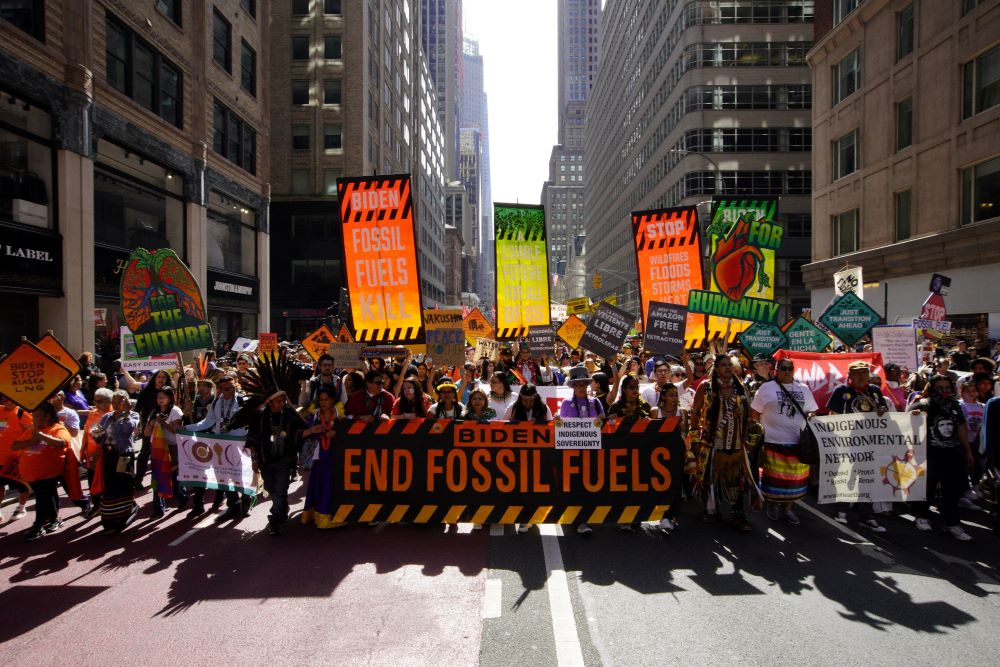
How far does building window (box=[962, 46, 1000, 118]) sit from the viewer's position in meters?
20.9

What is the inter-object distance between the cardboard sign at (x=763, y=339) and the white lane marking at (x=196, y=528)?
876cm

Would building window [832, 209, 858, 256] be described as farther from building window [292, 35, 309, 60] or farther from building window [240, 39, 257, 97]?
building window [292, 35, 309, 60]

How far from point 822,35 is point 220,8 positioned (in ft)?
99.5

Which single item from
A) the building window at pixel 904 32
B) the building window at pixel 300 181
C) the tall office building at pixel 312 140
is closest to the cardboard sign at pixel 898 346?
the building window at pixel 904 32

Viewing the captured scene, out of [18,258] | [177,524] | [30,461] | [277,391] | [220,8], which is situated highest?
[220,8]

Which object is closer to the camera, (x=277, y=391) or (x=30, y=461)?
(x=30, y=461)

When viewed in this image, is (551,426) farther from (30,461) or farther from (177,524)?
(30,461)

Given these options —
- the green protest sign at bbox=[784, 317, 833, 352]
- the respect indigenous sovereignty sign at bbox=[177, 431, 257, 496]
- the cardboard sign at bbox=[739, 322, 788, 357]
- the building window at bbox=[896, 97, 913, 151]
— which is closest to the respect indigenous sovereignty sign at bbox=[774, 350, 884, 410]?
the cardboard sign at bbox=[739, 322, 788, 357]

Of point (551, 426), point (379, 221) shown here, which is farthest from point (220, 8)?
point (551, 426)

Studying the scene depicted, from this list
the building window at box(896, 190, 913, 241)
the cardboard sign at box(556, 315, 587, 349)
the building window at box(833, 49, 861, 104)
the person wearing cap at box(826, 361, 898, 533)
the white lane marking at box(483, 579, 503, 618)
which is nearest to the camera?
the white lane marking at box(483, 579, 503, 618)

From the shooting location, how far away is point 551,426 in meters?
7.21

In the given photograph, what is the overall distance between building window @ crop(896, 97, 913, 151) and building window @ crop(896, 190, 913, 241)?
1.99 meters

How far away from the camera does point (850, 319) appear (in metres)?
11.5

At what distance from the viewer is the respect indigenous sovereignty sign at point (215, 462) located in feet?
25.3
